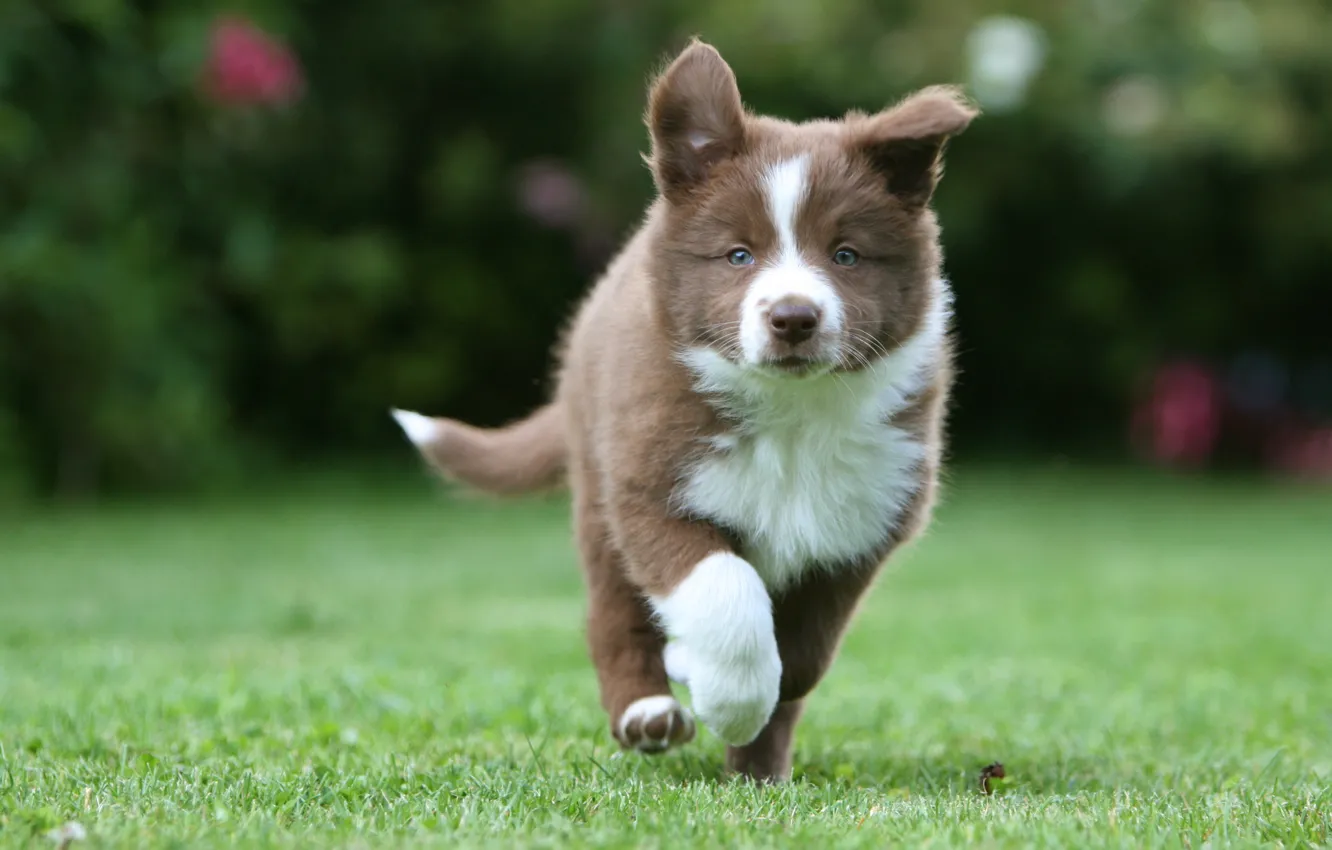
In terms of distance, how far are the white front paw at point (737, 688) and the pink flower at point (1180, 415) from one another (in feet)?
52.7

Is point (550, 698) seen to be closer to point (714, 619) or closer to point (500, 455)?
point (500, 455)

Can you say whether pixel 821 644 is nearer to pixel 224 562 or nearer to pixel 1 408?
pixel 224 562

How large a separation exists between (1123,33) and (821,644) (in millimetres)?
13405

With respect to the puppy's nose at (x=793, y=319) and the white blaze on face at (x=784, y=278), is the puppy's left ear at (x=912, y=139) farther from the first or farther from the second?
the puppy's nose at (x=793, y=319)

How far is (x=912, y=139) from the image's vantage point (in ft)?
13.0

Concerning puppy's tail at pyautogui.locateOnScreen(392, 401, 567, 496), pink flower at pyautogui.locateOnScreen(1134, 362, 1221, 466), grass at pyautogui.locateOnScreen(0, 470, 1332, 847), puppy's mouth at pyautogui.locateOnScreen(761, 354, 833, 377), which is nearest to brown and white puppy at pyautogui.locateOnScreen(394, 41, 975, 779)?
puppy's mouth at pyautogui.locateOnScreen(761, 354, 833, 377)

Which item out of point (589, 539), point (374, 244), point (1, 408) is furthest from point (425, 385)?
point (589, 539)

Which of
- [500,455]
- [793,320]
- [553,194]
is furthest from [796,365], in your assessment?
[553,194]

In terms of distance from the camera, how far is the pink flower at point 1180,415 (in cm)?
1906

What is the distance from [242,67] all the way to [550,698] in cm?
818

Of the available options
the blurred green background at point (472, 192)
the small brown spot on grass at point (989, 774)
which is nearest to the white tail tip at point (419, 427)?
the small brown spot on grass at point (989, 774)

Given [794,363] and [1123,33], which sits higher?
[1123,33]

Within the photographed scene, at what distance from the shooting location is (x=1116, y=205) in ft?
57.5

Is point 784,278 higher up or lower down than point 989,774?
higher up
